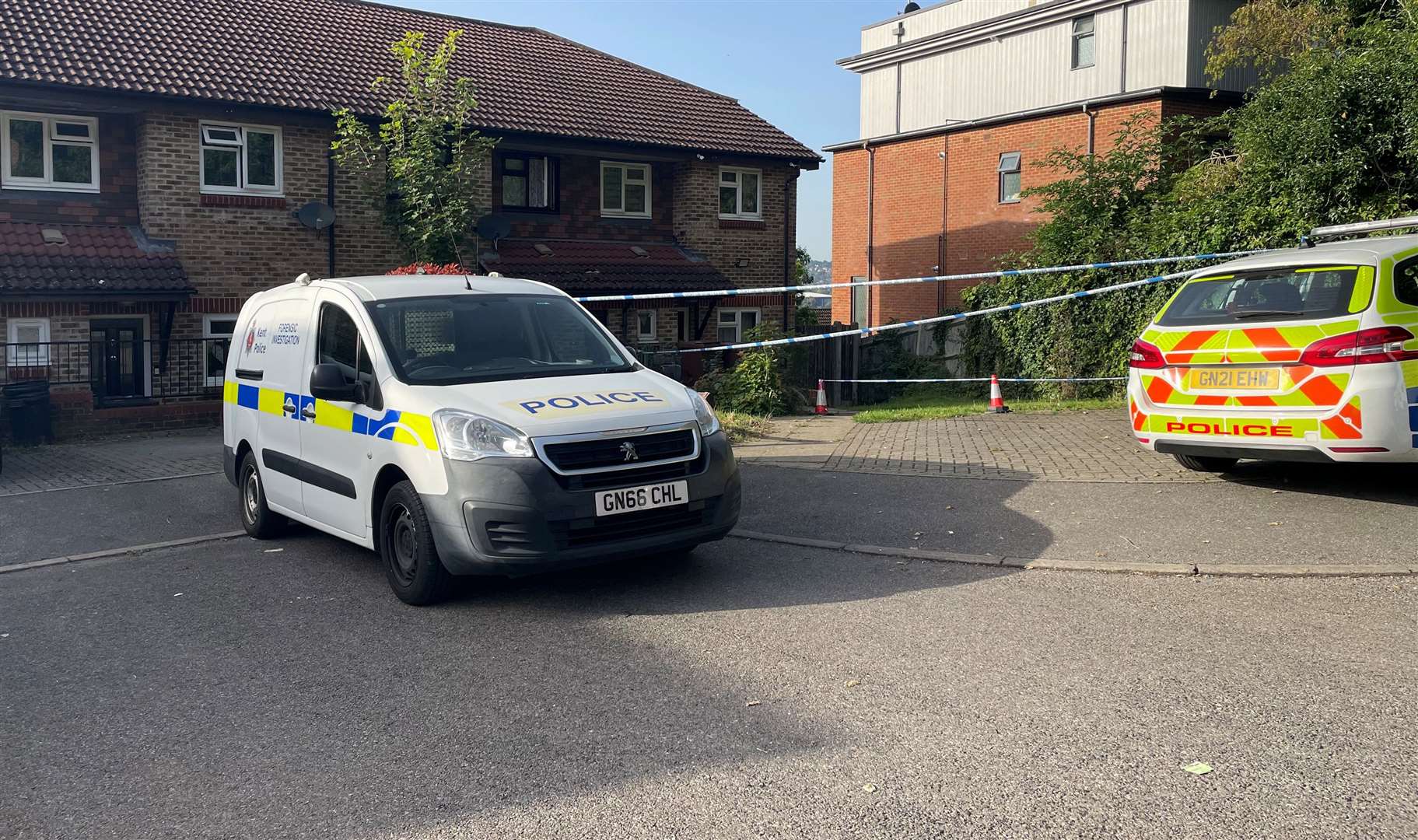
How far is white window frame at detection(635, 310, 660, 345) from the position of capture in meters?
24.8

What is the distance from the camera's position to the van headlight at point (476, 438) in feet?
20.3

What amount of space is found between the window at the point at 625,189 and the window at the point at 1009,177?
36.1ft

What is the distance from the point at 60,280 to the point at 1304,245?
15.7 metres

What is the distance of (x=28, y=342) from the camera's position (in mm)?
16625

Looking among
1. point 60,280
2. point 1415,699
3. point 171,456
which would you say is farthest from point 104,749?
point 60,280

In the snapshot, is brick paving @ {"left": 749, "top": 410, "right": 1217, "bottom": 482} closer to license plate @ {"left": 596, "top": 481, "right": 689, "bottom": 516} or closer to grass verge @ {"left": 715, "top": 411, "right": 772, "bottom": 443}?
grass verge @ {"left": 715, "top": 411, "right": 772, "bottom": 443}

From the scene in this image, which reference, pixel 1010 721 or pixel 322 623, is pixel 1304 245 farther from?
pixel 322 623

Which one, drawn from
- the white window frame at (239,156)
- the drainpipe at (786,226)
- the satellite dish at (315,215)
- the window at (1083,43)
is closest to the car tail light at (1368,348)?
the satellite dish at (315,215)

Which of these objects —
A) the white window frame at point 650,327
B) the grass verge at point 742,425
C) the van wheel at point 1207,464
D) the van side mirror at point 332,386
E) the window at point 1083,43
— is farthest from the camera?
the window at point 1083,43

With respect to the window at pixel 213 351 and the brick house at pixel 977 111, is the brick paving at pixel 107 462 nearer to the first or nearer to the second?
the window at pixel 213 351

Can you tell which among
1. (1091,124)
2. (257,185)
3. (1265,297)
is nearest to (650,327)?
(257,185)

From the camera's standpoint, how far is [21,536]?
921cm

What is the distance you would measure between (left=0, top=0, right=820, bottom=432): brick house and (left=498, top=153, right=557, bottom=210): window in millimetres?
42

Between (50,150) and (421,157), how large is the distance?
562cm
